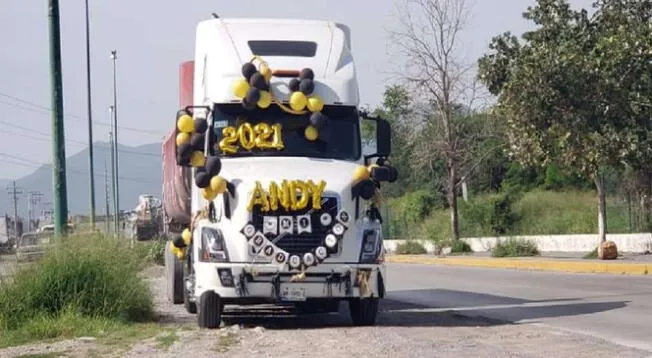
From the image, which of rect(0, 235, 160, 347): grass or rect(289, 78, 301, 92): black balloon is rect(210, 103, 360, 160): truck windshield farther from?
rect(0, 235, 160, 347): grass

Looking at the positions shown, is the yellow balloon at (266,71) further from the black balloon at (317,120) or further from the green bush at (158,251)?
the green bush at (158,251)

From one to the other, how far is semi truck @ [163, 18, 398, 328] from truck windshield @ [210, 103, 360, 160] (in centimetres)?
1

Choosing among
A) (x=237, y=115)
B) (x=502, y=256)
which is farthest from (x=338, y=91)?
(x=502, y=256)

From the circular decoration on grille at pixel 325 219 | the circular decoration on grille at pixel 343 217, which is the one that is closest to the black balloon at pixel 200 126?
the circular decoration on grille at pixel 325 219

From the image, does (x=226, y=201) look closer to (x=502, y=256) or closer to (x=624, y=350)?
(x=624, y=350)

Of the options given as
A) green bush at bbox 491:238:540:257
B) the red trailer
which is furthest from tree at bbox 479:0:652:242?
the red trailer

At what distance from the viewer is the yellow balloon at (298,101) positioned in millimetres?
14406

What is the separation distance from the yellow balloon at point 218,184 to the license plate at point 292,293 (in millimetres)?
1431

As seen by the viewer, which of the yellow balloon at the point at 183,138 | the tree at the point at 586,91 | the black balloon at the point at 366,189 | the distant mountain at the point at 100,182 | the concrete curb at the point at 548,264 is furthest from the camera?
the distant mountain at the point at 100,182

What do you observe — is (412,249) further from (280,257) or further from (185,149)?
(280,257)

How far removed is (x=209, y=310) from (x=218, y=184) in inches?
67.7

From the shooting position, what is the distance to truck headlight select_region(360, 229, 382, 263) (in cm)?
1403

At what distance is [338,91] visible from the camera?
1489cm

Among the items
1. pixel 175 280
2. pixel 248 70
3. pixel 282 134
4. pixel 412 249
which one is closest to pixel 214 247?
pixel 282 134
